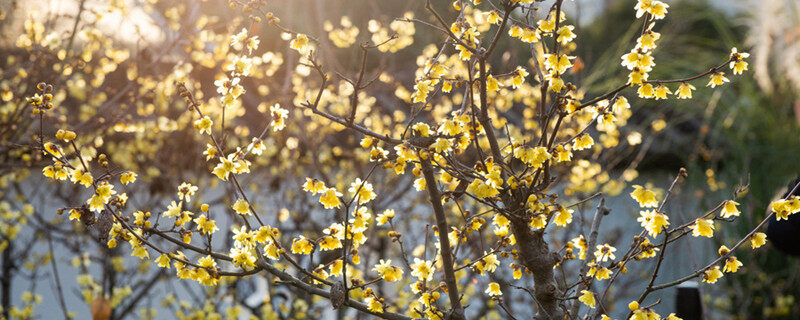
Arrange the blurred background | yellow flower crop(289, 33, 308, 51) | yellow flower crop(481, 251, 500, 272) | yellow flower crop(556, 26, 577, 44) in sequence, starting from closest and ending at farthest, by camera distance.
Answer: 1. yellow flower crop(556, 26, 577, 44)
2. yellow flower crop(289, 33, 308, 51)
3. yellow flower crop(481, 251, 500, 272)
4. the blurred background

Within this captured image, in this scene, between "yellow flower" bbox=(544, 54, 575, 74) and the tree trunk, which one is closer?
"yellow flower" bbox=(544, 54, 575, 74)

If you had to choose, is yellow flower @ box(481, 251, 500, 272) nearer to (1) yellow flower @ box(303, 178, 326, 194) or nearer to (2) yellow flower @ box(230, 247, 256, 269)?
(1) yellow flower @ box(303, 178, 326, 194)

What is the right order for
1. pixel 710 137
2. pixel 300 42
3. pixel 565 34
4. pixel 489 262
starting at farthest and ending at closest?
pixel 710 137
pixel 489 262
pixel 300 42
pixel 565 34

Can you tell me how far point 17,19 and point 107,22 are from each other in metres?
0.58

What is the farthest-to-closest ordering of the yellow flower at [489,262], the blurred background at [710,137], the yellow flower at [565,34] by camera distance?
the blurred background at [710,137] < the yellow flower at [489,262] < the yellow flower at [565,34]

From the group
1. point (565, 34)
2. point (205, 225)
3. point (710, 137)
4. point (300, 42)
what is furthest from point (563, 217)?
point (710, 137)

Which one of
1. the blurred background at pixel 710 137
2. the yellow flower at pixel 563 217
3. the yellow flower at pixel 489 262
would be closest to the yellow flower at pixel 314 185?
the yellow flower at pixel 489 262

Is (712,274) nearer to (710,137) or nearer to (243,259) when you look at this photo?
(243,259)

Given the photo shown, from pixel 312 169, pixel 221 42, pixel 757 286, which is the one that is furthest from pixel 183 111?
pixel 757 286

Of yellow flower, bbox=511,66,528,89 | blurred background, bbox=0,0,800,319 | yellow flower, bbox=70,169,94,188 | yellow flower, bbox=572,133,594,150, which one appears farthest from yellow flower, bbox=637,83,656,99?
blurred background, bbox=0,0,800,319

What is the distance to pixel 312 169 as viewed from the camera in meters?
4.72

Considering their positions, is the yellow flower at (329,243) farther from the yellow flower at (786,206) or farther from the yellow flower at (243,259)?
the yellow flower at (786,206)

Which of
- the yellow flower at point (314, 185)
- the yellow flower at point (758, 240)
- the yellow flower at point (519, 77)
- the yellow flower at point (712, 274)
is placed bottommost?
the yellow flower at point (712, 274)

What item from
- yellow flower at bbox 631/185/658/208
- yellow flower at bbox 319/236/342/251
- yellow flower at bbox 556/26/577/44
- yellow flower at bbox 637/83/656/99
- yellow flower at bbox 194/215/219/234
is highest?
yellow flower at bbox 556/26/577/44
